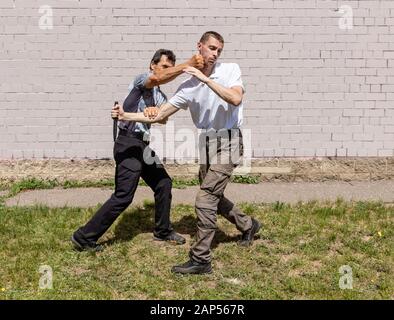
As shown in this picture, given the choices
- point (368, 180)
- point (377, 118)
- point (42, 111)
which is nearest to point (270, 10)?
point (377, 118)

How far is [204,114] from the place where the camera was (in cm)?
463

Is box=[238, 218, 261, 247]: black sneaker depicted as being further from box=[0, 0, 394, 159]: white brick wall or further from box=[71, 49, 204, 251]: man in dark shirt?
box=[0, 0, 394, 159]: white brick wall

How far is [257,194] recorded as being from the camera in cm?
661

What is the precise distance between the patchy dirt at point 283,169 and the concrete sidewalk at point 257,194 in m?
0.10

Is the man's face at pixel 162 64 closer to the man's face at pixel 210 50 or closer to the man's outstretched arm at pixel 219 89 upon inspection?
the man's face at pixel 210 50

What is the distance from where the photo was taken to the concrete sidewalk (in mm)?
6387

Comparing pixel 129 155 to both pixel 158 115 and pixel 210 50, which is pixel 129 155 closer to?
pixel 158 115

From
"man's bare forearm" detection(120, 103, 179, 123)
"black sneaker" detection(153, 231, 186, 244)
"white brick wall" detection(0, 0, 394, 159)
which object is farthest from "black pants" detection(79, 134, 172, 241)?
"white brick wall" detection(0, 0, 394, 159)

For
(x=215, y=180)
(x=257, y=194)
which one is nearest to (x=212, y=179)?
(x=215, y=180)

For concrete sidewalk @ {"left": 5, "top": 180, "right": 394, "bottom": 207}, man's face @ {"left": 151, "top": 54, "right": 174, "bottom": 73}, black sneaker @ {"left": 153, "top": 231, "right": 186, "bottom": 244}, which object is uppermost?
man's face @ {"left": 151, "top": 54, "right": 174, "bottom": 73}

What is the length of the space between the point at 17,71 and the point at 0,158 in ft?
3.65

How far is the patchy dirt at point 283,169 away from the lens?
279 inches

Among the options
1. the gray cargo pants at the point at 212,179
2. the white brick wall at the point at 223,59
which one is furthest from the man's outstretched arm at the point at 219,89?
the white brick wall at the point at 223,59

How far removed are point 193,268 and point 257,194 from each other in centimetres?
223
